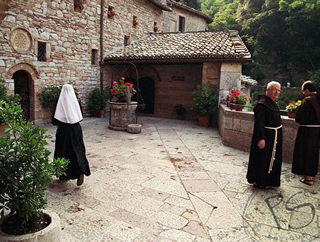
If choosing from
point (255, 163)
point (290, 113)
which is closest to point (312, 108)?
point (290, 113)

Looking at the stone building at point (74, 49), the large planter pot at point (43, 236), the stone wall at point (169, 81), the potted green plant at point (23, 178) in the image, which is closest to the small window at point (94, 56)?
the stone building at point (74, 49)

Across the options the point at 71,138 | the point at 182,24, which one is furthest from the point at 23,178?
the point at 182,24

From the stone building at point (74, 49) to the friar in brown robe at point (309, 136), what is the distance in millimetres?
4933

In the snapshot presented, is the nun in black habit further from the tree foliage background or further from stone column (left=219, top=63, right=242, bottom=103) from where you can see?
the tree foliage background

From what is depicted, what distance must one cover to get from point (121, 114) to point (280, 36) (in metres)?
28.5

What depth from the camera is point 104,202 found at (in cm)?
367

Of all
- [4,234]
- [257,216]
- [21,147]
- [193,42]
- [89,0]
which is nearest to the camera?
[4,234]

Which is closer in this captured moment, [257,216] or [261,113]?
[257,216]

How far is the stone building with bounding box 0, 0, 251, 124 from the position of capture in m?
8.23

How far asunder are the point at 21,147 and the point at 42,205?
52cm

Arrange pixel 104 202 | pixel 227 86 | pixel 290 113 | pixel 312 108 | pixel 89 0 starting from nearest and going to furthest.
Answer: pixel 104 202, pixel 312 108, pixel 290 113, pixel 227 86, pixel 89 0

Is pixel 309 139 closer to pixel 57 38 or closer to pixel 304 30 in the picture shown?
pixel 57 38

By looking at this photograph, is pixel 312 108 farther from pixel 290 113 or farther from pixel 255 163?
pixel 255 163

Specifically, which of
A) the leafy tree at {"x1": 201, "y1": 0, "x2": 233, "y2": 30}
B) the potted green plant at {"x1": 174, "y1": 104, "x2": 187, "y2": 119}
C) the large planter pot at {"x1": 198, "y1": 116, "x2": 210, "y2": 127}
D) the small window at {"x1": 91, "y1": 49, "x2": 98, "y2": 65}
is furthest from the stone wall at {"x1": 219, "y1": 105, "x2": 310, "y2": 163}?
the leafy tree at {"x1": 201, "y1": 0, "x2": 233, "y2": 30}
